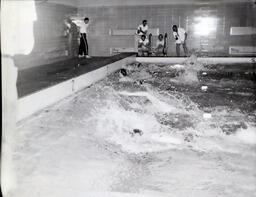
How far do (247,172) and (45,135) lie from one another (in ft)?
6.84

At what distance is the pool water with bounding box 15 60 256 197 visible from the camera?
2504 mm

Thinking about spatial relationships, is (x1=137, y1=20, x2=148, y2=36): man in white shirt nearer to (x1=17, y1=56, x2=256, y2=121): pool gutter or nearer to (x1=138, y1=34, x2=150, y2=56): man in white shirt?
(x1=138, y1=34, x2=150, y2=56): man in white shirt

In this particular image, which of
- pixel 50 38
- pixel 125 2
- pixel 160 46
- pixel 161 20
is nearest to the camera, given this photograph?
pixel 50 38

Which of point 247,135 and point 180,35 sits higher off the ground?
point 180,35

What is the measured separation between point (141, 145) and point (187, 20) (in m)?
11.7

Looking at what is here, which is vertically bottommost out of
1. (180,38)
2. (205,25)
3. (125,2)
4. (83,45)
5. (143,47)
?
(143,47)

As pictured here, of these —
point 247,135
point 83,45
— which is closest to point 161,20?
point 83,45

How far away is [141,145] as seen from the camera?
3.48 meters

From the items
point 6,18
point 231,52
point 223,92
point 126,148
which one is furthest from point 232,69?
point 6,18

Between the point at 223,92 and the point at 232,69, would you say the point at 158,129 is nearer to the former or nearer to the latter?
the point at 223,92

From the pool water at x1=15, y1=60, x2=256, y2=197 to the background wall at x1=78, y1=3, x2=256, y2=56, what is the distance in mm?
8592

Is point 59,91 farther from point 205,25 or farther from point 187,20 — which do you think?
point 205,25

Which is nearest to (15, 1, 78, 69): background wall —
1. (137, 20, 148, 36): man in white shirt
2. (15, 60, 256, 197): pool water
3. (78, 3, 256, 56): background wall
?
(78, 3, 256, 56): background wall

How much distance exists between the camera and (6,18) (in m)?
1.62
